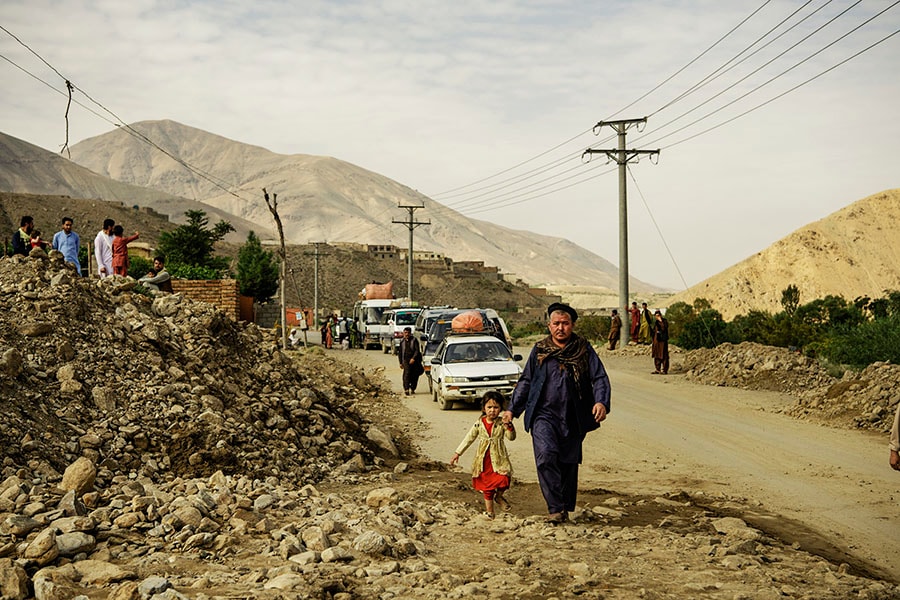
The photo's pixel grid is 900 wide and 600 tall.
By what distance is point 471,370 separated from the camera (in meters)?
17.5

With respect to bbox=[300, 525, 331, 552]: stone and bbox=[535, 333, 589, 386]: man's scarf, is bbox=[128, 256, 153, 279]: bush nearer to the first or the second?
bbox=[535, 333, 589, 386]: man's scarf

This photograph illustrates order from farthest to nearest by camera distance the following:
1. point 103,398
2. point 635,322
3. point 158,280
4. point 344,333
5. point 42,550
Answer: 1. point 344,333
2. point 635,322
3. point 158,280
4. point 103,398
5. point 42,550

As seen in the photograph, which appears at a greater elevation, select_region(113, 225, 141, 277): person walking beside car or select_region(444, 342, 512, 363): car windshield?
select_region(113, 225, 141, 277): person walking beside car

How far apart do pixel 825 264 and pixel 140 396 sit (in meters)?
73.5

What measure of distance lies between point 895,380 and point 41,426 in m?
13.3

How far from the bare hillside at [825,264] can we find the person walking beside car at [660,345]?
165ft

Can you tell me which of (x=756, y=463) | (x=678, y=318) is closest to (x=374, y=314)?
(x=678, y=318)

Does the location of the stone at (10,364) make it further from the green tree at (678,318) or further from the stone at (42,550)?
the green tree at (678,318)

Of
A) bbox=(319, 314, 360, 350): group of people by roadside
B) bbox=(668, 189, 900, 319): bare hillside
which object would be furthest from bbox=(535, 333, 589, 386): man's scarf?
bbox=(668, 189, 900, 319): bare hillside

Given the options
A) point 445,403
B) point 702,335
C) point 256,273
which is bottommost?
point 445,403

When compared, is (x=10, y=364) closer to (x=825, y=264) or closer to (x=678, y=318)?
(x=678, y=318)

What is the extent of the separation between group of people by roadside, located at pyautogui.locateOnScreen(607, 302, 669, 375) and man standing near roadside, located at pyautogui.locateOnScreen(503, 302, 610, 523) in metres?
15.5

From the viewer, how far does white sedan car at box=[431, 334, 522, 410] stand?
17.3m

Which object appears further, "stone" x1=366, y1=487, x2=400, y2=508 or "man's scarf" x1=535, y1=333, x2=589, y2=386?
"stone" x1=366, y1=487, x2=400, y2=508
